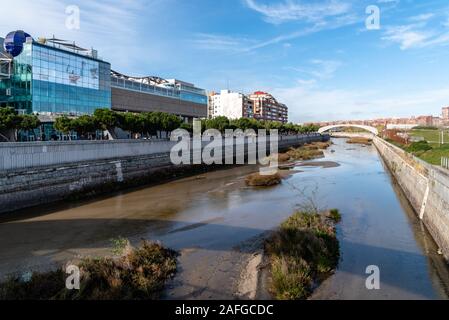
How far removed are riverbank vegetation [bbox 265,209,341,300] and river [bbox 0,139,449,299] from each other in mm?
461

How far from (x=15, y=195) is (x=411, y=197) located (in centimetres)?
2542

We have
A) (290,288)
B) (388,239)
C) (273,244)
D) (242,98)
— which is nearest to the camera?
(290,288)

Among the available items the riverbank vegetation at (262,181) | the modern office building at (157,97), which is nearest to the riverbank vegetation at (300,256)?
the riverbank vegetation at (262,181)

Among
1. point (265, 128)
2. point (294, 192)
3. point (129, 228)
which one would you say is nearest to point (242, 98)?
point (265, 128)

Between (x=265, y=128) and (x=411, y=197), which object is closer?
(x=411, y=197)

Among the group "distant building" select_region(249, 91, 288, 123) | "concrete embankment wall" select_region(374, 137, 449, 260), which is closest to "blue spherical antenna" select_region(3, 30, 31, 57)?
"concrete embankment wall" select_region(374, 137, 449, 260)

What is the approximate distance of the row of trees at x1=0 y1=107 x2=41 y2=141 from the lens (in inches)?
1122

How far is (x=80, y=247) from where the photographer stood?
14.7 metres

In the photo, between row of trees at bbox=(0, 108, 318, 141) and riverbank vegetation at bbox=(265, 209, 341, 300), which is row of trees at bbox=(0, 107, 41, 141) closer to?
row of trees at bbox=(0, 108, 318, 141)

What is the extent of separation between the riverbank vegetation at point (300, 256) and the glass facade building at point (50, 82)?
4040 centimetres

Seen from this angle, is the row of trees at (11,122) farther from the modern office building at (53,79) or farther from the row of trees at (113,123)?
the modern office building at (53,79)

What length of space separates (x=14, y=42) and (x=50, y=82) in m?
5.96

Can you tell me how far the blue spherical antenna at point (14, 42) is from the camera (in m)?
44.2
